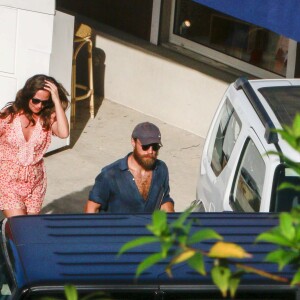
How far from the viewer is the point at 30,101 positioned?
714 centimetres

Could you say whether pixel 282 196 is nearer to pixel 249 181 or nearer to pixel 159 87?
pixel 249 181

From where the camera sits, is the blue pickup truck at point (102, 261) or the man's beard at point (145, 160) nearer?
the blue pickup truck at point (102, 261)

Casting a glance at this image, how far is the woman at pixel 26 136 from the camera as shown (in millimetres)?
7137

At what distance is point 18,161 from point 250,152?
1.76m

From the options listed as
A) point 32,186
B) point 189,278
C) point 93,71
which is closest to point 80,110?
point 93,71

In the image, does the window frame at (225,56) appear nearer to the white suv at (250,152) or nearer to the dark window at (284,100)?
the white suv at (250,152)

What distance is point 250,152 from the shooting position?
20.9ft

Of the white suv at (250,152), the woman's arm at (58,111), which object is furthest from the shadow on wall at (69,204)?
the white suv at (250,152)

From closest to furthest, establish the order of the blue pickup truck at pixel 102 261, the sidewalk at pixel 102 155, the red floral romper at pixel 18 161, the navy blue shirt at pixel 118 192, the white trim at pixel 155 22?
the blue pickup truck at pixel 102 261 < the navy blue shirt at pixel 118 192 < the red floral romper at pixel 18 161 < the sidewalk at pixel 102 155 < the white trim at pixel 155 22

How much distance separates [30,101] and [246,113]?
1.57 metres

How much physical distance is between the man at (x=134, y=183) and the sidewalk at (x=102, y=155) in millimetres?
2684

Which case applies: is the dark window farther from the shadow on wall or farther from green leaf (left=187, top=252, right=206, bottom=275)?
green leaf (left=187, top=252, right=206, bottom=275)

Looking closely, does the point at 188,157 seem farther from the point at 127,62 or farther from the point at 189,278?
the point at 189,278

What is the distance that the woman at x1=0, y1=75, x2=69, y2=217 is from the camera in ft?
23.4
